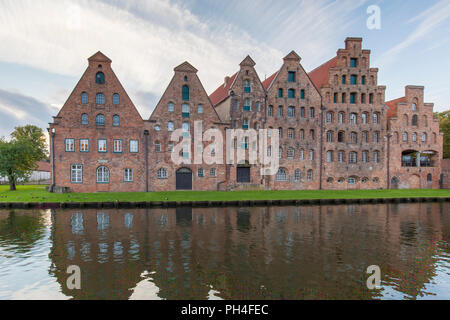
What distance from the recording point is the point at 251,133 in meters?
34.8

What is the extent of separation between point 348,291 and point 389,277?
6.72 feet

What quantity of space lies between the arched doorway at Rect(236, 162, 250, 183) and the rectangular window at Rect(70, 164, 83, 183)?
19.8 m

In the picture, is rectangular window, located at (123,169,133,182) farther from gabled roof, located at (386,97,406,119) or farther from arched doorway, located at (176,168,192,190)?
gabled roof, located at (386,97,406,119)

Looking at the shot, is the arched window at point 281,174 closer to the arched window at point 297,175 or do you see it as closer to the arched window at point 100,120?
the arched window at point 297,175

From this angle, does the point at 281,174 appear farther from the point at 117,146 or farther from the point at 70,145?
the point at 70,145

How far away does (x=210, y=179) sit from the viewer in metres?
34.0

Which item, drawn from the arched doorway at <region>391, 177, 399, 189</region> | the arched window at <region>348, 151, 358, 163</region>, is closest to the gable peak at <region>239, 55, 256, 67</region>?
the arched window at <region>348, 151, 358, 163</region>

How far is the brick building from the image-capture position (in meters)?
31.1

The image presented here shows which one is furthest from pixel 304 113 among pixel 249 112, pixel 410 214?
pixel 410 214

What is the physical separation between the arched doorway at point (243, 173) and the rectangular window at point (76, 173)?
65.0ft

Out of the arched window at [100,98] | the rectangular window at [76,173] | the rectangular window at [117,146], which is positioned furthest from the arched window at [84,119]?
the rectangular window at [76,173]

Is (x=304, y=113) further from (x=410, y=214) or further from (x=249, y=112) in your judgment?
(x=410, y=214)

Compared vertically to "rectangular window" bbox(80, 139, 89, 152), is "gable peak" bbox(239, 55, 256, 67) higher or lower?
higher

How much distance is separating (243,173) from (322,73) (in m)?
21.4
